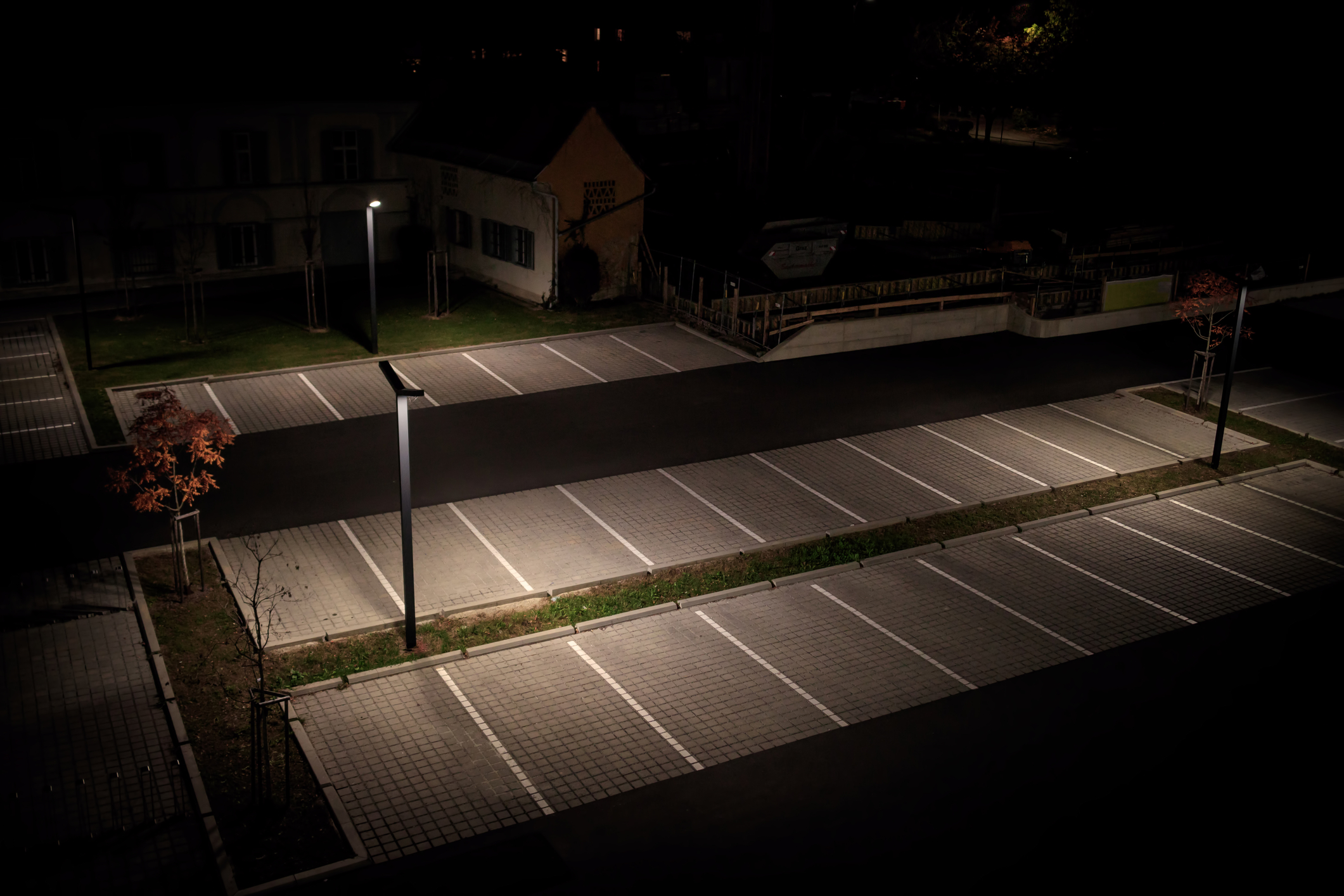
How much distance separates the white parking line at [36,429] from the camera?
2317 centimetres

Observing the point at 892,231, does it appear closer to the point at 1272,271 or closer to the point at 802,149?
the point at 1272,271

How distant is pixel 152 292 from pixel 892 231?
2601 cm

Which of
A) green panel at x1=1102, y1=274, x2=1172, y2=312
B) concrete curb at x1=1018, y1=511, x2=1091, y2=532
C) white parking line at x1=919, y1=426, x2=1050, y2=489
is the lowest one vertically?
concrete curb at x1=1018, y1=511, x2=1091, y2=532

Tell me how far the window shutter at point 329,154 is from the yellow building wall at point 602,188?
939cm

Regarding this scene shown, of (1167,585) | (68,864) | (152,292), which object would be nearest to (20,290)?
(152,292)

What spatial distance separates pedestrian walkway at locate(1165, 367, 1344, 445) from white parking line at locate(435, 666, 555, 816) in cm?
1948

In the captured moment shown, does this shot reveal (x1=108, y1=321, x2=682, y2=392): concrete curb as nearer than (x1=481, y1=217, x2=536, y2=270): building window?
Yes

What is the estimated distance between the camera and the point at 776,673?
15.6 meters

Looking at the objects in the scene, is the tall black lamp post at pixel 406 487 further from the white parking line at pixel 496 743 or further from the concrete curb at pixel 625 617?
the concrete curb at pixel 625 617

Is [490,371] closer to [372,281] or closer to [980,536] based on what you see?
[372,281]

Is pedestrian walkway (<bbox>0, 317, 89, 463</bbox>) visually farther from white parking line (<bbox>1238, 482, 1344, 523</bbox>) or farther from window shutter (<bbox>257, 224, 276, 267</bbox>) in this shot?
white parking line (<bbox>1238, 482, 1344, 523</bbox>)

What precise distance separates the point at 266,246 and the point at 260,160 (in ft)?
8.91

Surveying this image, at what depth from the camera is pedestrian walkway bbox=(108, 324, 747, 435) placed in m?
25.1

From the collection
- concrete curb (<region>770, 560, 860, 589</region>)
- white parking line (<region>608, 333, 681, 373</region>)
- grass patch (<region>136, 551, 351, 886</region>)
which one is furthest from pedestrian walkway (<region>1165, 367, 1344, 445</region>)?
grass patch (<region>136, 551, 351, 886</region>)
